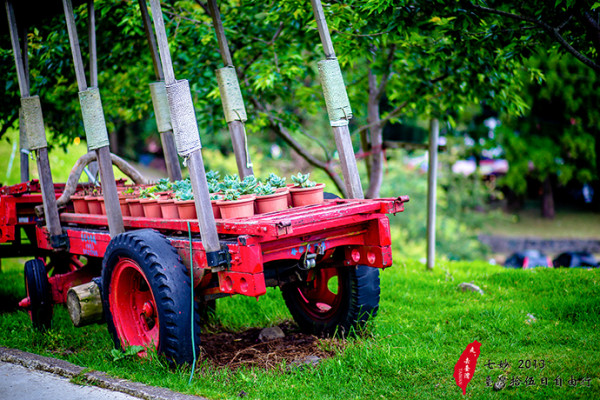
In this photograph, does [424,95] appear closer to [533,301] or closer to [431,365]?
[533,301]

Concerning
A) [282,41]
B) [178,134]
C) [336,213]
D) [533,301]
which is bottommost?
[533,301]

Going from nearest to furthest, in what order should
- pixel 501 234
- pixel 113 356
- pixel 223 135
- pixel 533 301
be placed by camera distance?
1. pixel 113 356
2. pixel 533 301
3. pixel 223 135
4. pixel 501 234

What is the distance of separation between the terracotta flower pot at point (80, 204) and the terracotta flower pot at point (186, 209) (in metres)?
1.74

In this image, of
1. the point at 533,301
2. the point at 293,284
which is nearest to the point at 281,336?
the point at 293,284

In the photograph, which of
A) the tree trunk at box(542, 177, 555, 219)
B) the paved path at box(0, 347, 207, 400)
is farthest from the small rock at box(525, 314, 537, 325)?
the tree trunk at box(542, 177, 555, 219)

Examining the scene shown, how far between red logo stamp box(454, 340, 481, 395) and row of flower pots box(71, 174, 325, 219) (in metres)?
1.81

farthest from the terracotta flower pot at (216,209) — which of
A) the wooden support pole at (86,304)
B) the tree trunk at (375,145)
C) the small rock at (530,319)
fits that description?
the tree trunk at (375,145)

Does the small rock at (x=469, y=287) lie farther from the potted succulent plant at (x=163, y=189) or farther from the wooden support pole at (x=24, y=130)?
the wooden support pole at (x=24, y=130)

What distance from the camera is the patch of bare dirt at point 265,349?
15.5ft

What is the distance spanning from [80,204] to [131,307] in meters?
1.59

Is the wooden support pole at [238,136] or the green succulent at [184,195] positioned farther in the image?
the wooden support pole at [238,136]

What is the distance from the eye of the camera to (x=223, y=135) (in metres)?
19.3

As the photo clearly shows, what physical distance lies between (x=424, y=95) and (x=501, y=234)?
16.5m

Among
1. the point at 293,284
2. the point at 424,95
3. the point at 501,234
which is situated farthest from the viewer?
the point at 501,234
